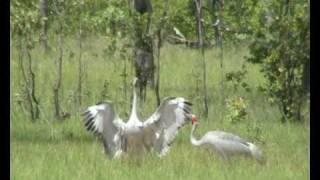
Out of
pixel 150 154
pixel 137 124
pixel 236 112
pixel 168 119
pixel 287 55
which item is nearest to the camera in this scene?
pixel 137 124

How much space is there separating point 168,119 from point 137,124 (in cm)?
39

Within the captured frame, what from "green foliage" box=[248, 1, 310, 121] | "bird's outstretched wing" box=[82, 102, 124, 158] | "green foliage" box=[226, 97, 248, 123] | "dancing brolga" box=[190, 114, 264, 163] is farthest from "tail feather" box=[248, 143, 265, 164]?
"green foliage" box=[248, 1, 310, 121]

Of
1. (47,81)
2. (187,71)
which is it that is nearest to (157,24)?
(47,81)

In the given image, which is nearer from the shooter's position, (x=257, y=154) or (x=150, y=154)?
(x=257, y=154)

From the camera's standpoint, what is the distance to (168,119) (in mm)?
10117

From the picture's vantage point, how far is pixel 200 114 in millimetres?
14617

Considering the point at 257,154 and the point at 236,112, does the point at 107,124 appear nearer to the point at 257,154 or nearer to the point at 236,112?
the point at 257,154

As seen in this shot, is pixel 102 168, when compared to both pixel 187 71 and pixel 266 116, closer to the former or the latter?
pixel 266 116

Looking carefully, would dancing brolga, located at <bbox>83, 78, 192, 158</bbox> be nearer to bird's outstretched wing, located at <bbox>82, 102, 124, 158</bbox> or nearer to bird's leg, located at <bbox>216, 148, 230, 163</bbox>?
bird's outstretched wing, located at <bbox>82, 102, 124, 158</bbox>

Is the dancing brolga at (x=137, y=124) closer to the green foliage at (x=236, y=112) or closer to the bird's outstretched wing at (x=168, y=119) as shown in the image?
the bird's outstretched wing at (x=168, y=119)

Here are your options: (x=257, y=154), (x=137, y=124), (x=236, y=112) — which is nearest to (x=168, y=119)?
(x=137, y=124)

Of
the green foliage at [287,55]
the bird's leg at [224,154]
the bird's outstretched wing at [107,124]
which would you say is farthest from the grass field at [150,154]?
the green foliage at [287,55]

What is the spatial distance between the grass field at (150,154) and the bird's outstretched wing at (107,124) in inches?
6.6

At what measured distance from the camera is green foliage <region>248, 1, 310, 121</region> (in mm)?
13984
